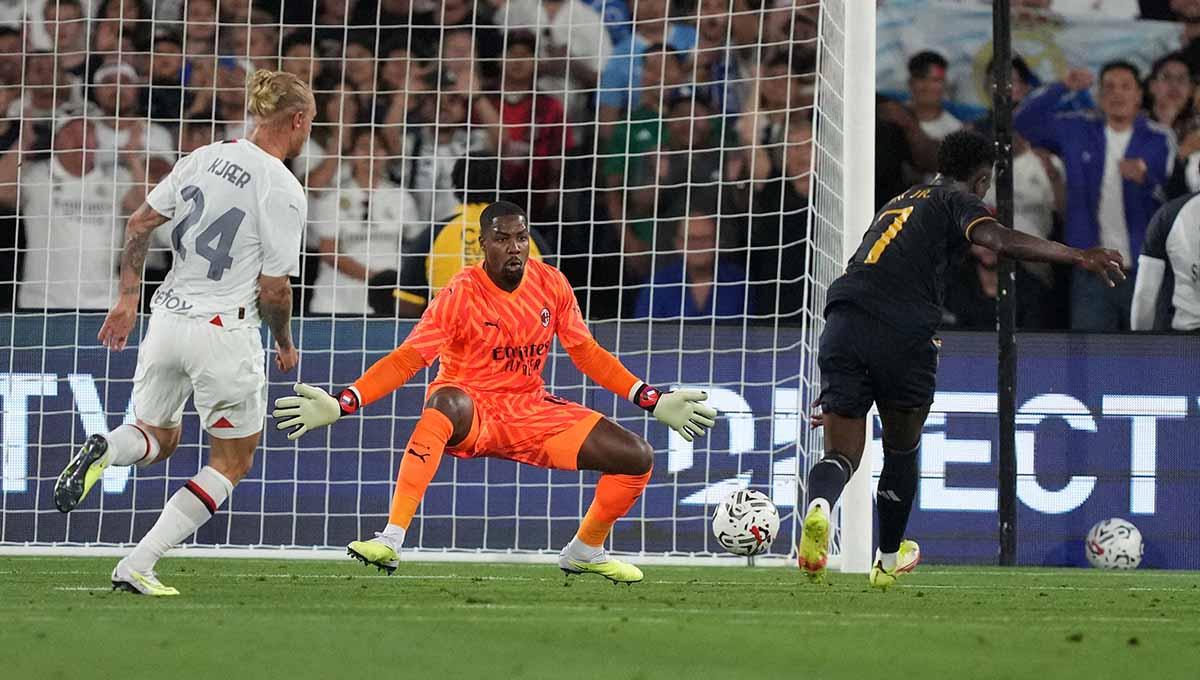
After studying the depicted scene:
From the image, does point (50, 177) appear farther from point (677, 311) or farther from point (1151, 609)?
point (1151, 609)

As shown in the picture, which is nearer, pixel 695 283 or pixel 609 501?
pixel 609 501

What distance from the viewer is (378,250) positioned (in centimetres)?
1105

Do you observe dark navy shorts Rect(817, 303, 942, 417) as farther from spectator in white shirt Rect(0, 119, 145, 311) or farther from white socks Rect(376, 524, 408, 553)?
spectator in white shirt Rect(0, 119, 145, 311)

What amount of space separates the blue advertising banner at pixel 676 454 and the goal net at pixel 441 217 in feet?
0.06

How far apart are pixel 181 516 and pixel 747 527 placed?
277 centimetres

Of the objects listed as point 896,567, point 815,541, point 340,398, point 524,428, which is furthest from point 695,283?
point 340,398

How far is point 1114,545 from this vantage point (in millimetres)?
10820

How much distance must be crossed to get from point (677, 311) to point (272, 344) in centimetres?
242

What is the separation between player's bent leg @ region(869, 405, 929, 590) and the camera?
7.25 m

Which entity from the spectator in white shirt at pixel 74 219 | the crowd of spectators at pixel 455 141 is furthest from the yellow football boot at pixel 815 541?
the spectator in white shirt at pixel 74 219

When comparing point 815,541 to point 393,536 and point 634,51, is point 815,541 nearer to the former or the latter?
point 393,536

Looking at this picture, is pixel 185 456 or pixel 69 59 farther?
pixel 69 59

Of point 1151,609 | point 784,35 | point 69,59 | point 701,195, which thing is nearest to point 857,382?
point 1151,609

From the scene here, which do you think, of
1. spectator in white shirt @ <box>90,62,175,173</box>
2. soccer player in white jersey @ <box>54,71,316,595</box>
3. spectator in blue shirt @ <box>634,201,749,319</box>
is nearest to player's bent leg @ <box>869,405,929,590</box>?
soccer player in white jersey @ <box>54,71,316,595</box>
